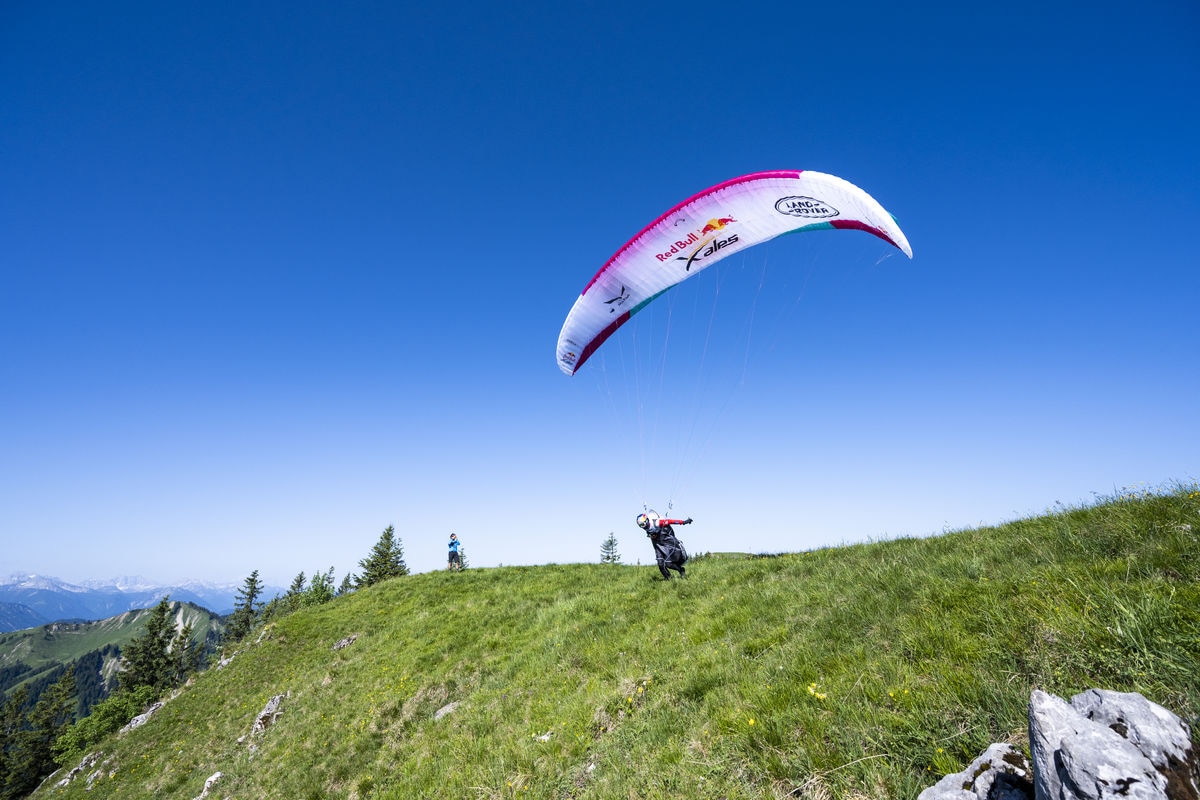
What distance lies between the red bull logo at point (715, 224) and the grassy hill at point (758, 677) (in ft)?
32.4

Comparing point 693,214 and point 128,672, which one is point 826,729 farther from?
point 128,672

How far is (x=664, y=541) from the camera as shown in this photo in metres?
13.0

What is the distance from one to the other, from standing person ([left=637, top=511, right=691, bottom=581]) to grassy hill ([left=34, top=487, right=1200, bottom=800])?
523mm

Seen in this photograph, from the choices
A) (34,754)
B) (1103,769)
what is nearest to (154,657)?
(34,754)

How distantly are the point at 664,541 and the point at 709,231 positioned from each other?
379 inches

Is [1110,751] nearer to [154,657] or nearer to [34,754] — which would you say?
[154,657]

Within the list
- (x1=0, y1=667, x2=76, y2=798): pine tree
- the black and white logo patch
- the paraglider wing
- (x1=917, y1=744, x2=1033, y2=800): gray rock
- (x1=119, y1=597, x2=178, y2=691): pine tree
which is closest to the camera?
(x1=917, y1=744, x2=1033, y2=800): gray rock

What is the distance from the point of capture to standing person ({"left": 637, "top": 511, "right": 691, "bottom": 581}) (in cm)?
1301

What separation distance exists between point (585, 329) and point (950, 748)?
49.7 ft

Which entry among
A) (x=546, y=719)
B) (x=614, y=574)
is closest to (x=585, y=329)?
(x=614, y=574)

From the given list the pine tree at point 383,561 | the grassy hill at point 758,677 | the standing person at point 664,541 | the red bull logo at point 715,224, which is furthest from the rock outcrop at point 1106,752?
the pine tree at point 383,561

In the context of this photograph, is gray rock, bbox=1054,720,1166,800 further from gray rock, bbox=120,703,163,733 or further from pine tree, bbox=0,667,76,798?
pine tree, bbox=0,667,76,798

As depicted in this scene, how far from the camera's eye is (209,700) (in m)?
17.8

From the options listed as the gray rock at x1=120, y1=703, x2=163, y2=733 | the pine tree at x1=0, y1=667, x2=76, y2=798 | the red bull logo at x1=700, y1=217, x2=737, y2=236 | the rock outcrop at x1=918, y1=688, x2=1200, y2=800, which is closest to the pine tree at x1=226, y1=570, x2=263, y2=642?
the pine tree at x1=0, y1=667, x2=76, y2=798
